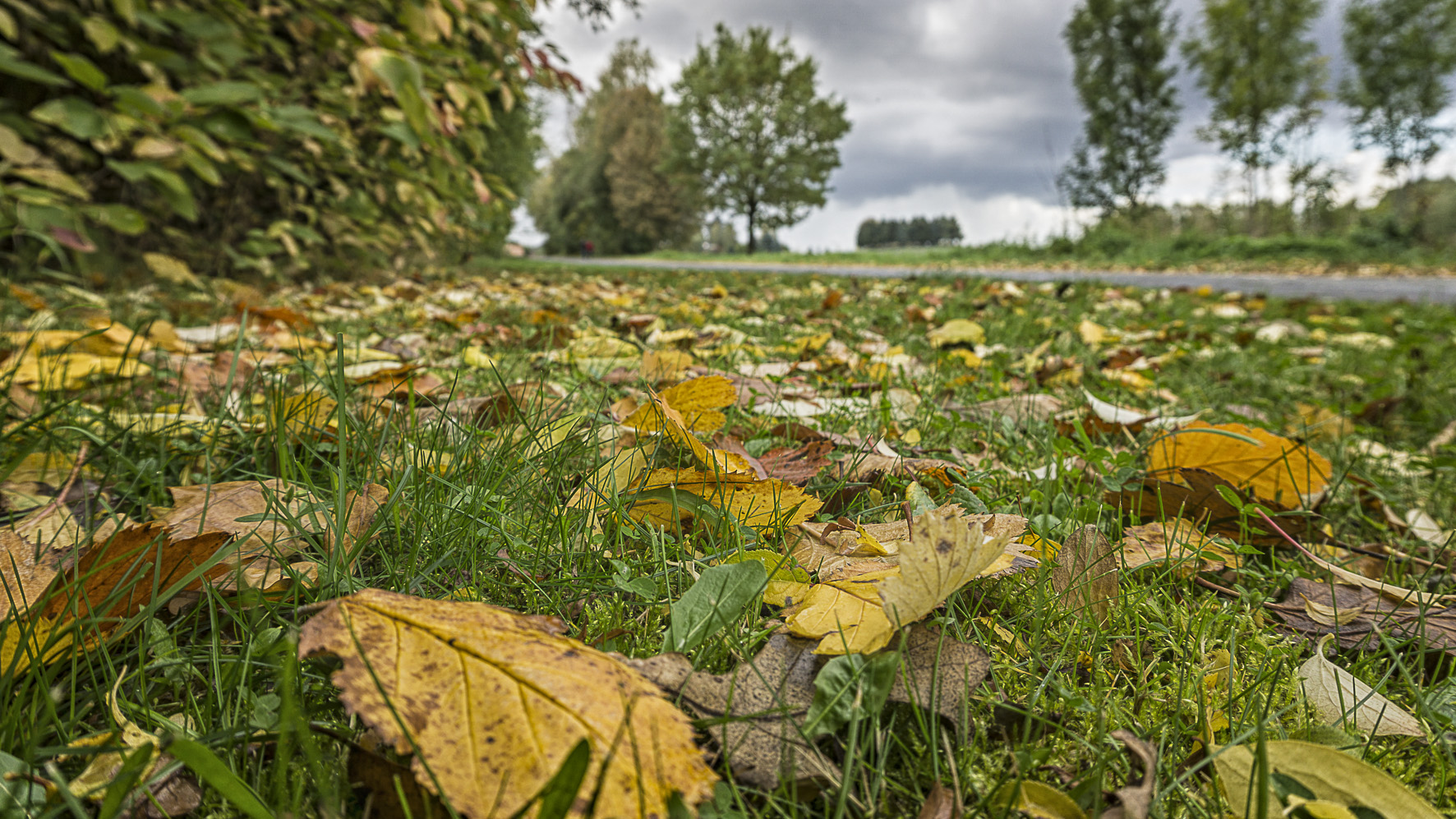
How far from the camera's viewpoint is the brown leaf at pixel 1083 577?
714mm

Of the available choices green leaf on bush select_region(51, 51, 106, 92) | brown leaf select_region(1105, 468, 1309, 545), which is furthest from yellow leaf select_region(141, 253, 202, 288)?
brown leaf select_region(1105, 468, 1309, 545)

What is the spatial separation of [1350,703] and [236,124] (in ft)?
13.5

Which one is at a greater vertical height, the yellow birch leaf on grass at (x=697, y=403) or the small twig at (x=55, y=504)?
the yellow birch leaf on grass at (x=697, y=403)

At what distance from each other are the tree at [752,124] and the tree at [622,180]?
5.05ft

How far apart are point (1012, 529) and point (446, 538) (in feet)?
A: 1.87

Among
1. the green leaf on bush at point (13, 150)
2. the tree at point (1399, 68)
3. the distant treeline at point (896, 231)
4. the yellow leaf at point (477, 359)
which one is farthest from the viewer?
the distant treeline at point (896, 231)

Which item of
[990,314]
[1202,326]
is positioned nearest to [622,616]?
[990,314]

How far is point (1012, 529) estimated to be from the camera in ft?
2.01

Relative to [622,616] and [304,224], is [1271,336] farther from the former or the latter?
[304,224]

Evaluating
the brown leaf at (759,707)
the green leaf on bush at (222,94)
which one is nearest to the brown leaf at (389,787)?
the brown leaf at (759,707)

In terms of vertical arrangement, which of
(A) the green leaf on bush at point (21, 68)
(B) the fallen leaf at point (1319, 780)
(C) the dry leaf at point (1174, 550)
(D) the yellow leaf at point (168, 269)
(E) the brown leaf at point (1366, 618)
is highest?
(A) the green leaf on bush at point (21, 68)

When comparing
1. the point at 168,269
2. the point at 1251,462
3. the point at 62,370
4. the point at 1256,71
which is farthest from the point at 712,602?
the point at 1256,71

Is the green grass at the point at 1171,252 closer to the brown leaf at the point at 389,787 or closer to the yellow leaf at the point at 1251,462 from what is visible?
the yellow leaf at the point at 1251,462

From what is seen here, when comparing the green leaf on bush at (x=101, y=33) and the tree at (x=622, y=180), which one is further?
the tree at (x=622, y=180)
